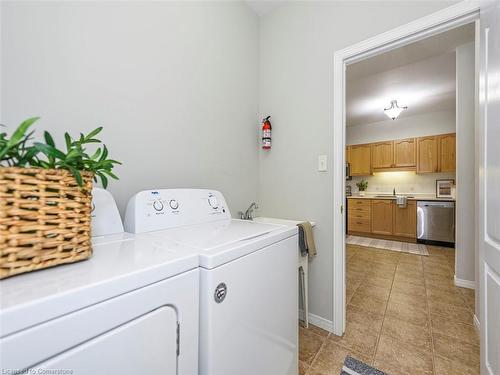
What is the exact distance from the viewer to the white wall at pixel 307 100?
1.59 meters

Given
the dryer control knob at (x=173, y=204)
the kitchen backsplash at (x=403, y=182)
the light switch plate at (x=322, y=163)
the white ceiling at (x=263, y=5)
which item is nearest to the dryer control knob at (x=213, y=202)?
the dryer control knob at (x=173, y=204)

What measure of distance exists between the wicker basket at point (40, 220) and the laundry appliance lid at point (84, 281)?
3 cm

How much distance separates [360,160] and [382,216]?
4.84ft

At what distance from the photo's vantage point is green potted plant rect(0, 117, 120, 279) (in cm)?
46

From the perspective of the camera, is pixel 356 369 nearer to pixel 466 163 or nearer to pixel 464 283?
pixel 464 283

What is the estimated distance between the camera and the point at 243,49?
74.8 inches

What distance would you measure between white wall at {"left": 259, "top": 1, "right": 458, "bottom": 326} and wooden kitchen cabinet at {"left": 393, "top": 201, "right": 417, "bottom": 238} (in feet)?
11.8

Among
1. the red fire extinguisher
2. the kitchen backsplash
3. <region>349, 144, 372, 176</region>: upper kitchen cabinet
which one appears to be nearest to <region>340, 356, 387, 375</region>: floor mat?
the red fire extinguisher

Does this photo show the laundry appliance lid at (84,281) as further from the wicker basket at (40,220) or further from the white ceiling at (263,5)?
the white ceiling at (263,5)

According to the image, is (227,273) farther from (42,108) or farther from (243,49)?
(243,49)

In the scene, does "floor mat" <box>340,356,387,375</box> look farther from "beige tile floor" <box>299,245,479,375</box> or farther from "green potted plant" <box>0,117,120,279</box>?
"green potted plant" <box>0,117,120,279</box>

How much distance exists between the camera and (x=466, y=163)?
2303 mm

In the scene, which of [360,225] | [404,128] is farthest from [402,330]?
[404,128]

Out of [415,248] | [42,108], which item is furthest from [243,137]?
[415,248]
